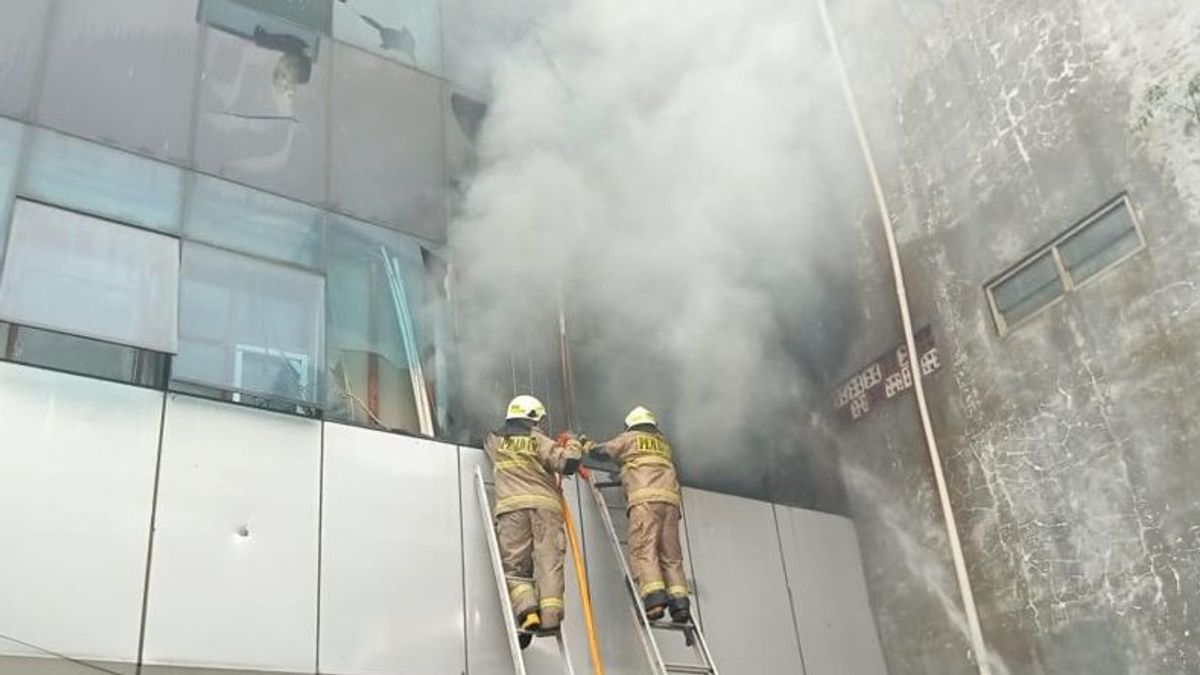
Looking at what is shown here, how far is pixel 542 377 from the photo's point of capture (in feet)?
24.3

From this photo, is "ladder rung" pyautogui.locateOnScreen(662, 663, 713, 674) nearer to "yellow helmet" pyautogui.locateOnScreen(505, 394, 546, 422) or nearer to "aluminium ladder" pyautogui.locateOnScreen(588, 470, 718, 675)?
"aluminium ladder" pyautogui.locateOnScreen(588, 470, 718, 675)

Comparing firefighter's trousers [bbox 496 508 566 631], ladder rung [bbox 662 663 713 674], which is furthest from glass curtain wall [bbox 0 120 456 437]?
ladder rung [bbox 662 663 713 674]

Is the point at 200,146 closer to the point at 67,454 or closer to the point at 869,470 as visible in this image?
the point at 67,454

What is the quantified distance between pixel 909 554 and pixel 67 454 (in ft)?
16.7

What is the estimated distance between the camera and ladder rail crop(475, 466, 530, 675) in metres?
5.34

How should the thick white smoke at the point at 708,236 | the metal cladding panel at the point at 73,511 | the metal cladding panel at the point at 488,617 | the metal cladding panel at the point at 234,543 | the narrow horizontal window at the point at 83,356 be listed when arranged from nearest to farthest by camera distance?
1. the metal cladding panel at the point at 73,511
2. the metal cladding panel at the point at 234,543
3. the narrow horizontal window at the point at 83,356
4. the metal cladding panel at the point at 488,617
5. the thick white smoke at the point at 708,236

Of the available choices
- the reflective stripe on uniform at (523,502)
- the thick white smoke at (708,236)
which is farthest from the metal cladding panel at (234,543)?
the thick white smoke at (708,236)

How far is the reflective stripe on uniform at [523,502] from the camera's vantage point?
5723 mm

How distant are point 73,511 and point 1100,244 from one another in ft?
17.7

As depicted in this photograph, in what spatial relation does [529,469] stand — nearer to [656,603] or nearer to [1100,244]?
[656,603]

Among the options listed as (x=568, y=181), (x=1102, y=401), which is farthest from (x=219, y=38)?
(x=1102, y=401)

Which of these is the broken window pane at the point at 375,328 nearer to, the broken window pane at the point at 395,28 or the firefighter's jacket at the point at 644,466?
the firefighter's jacket at the point at 644,466

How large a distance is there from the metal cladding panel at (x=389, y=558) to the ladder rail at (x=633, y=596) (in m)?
0.94

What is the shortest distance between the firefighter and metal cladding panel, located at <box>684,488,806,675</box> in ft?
2.32
